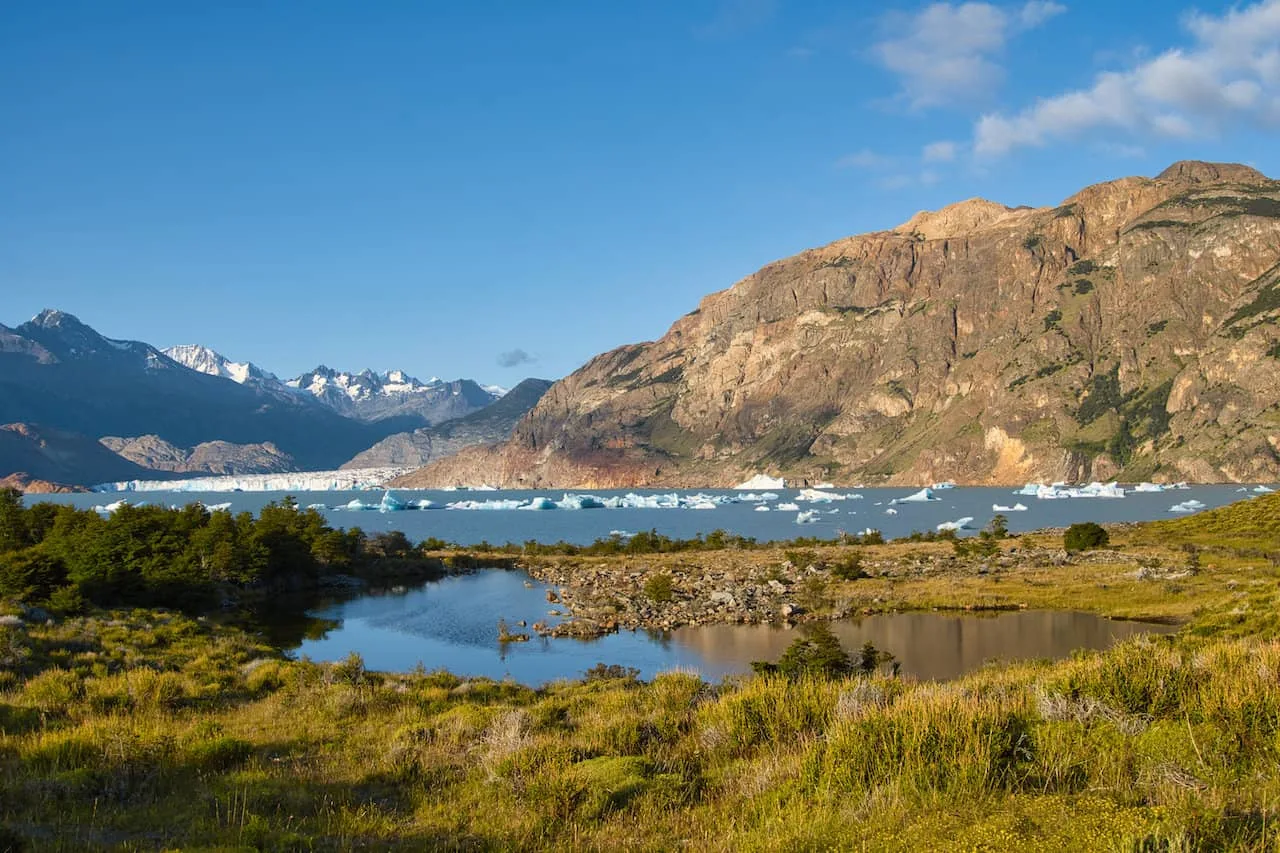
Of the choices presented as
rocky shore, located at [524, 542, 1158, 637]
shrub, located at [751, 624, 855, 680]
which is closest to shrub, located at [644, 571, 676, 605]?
rocky shore, located at [524, 542, 1158, 637]

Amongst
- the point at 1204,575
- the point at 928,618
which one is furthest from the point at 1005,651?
the point at 1204,575

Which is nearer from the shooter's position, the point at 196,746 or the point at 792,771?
the point at 792,771

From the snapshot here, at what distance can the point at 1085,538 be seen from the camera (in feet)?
176

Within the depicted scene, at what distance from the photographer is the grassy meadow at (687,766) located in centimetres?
661

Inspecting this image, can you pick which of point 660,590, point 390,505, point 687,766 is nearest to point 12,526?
point 660,590

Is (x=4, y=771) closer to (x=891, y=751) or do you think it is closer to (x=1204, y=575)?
(x=891, y=751)

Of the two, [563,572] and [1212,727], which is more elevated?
[1212,727]

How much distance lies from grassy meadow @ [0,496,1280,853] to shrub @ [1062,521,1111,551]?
1682 inches

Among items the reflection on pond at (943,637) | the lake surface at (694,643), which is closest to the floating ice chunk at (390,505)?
the lake surface at (694,643)

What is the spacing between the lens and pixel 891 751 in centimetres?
811

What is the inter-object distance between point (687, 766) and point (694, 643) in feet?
79.6

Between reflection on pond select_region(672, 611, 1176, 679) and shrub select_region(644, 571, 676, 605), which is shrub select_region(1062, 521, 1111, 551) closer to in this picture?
reflection on pond select_region(672, 611, 1176, 679)

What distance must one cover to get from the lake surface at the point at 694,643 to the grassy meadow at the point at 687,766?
1339 centimetres

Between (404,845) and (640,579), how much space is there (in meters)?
45.6
